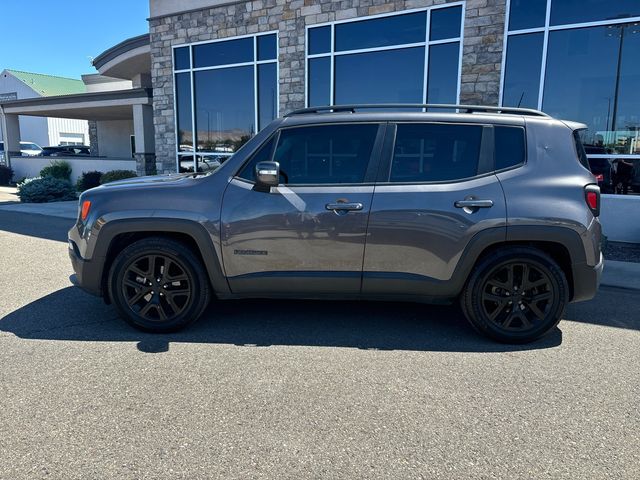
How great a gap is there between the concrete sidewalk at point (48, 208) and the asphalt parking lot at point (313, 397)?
8166mm

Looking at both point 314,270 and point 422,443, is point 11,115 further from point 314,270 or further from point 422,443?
point 422,443

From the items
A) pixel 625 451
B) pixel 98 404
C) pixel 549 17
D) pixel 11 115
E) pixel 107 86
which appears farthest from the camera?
pixel 107 86

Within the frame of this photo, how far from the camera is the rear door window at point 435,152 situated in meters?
3.79

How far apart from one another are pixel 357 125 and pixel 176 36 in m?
11.3

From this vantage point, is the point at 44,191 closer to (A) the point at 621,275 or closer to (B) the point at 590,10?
(B) the point at 590,10

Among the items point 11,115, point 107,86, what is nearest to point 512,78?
point 11,115

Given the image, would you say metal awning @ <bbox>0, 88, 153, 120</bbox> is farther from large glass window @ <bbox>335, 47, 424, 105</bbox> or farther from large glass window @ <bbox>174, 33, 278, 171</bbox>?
large glass window @ <bbox>335, 47, 424, 105</bbox>

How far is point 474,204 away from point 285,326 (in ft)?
6.38

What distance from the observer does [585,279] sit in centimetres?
379

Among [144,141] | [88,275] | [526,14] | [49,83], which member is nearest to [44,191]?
[144,141]

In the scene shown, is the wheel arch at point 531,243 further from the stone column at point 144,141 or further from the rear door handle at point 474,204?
the stone column at point 144,141

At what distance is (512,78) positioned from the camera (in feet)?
30.1

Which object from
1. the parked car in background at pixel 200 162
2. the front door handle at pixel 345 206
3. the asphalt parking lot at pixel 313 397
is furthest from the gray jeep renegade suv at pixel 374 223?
the parked car in background at pixel 200 162

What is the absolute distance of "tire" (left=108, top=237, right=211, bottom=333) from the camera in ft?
12.9
